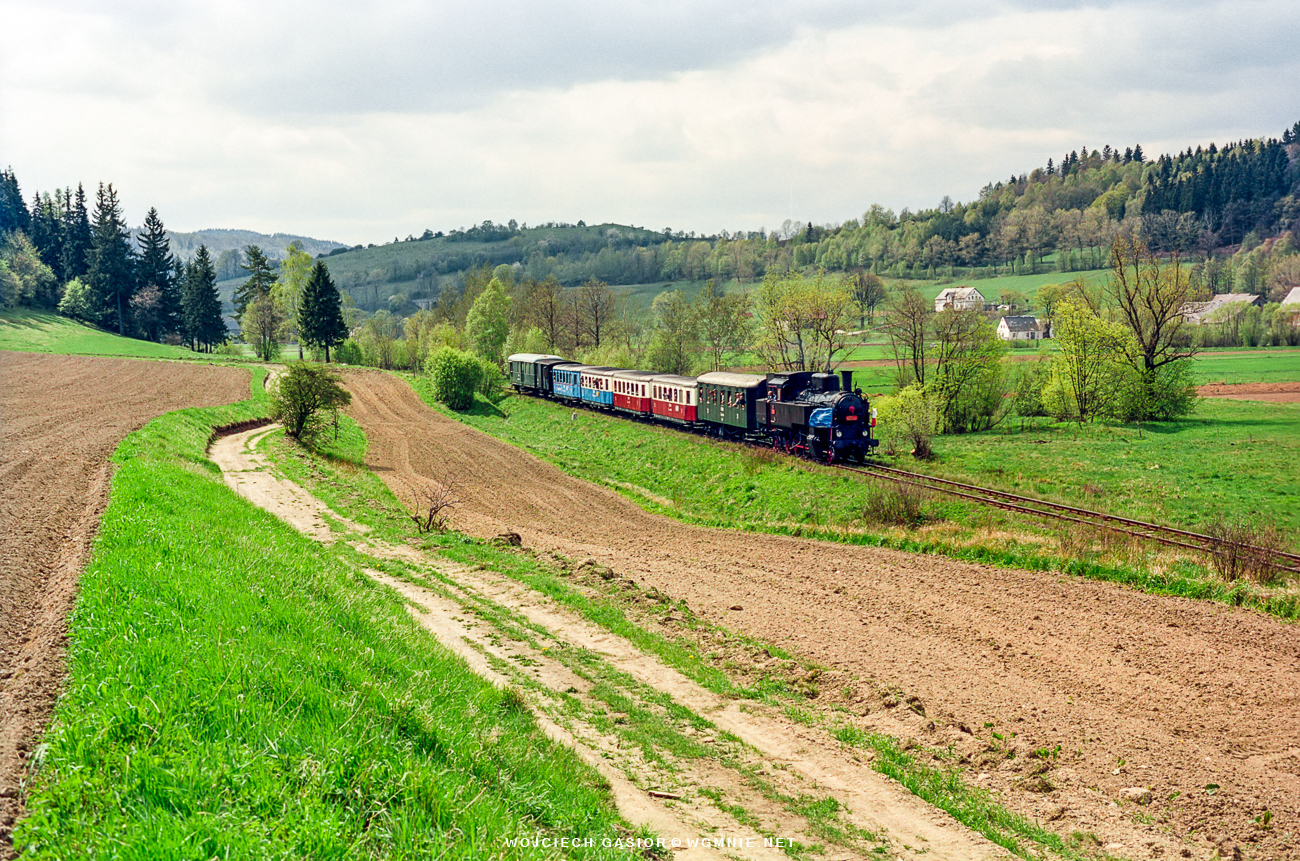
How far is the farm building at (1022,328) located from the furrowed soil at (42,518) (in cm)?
10255

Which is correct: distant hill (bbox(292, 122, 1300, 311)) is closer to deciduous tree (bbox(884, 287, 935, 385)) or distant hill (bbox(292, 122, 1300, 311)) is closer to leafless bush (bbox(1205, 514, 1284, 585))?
deciduous tree (bbox(884, 287, 935, 385))

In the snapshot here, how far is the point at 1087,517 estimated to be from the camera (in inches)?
971

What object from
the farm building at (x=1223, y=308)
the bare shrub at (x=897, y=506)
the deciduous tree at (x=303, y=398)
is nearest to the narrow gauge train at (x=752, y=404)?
the bare shrub at (x=897, y=506)

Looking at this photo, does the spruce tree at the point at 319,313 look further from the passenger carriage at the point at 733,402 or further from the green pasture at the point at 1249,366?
the green pasture at the point at 1249,366

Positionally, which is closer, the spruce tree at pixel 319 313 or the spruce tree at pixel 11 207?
the spruce tree at pixel 319 313

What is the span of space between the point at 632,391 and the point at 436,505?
2757 cm

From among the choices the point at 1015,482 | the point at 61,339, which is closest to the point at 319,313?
the point at 61,339

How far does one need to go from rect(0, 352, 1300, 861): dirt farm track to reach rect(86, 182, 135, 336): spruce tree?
270ft

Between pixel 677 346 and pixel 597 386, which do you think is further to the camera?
pixel 677 346

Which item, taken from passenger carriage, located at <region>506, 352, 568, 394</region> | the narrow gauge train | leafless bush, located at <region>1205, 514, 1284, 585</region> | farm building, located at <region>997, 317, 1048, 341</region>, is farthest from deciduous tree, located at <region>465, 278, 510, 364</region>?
farm building, located at <region>997, 317, 1048, 341</region>

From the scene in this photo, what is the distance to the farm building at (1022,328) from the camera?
11019 cm

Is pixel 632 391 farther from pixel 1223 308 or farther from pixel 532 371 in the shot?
pixel 1223 308

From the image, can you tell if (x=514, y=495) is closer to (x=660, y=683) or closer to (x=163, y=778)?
(x=660, y=683)

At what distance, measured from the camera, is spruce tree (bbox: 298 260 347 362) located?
264 ft
